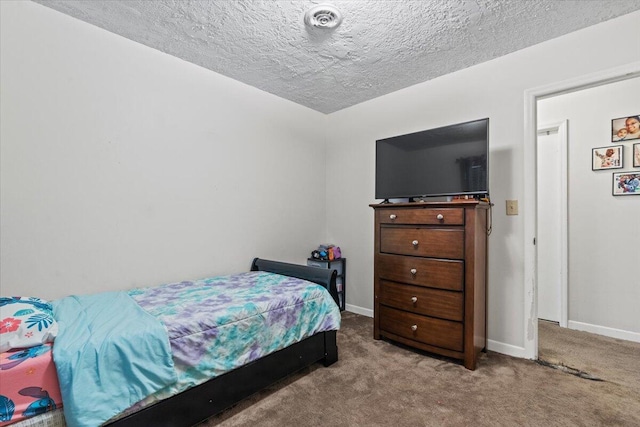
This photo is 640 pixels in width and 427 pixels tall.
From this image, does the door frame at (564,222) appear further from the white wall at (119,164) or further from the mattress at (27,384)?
the mattress at (27,384)

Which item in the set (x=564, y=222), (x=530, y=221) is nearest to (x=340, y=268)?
(x=530, y=221)

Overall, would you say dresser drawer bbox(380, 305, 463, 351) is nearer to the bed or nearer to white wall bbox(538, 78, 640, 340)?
the bed

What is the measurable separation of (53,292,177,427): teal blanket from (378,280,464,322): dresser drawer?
1.70m

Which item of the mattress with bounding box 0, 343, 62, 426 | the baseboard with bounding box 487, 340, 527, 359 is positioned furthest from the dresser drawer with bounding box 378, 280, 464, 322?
the mattress with bounding box 0, 343, 62, 426

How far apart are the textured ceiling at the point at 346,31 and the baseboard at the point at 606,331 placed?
2.56m

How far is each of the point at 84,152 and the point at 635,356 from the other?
14.2 feet

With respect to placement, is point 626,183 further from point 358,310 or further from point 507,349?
point 358,310

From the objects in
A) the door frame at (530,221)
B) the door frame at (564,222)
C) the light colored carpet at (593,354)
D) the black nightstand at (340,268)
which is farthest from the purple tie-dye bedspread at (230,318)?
the door frame at (564,222)

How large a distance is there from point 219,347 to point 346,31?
2.19 metres

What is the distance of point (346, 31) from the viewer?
2078 millimetres

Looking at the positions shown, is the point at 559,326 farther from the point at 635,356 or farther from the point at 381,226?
the point at 381,226

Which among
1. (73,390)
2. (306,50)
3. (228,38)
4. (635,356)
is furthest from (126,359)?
(635,356)

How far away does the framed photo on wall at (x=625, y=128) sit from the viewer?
2.61m

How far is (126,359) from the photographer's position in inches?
50.8
